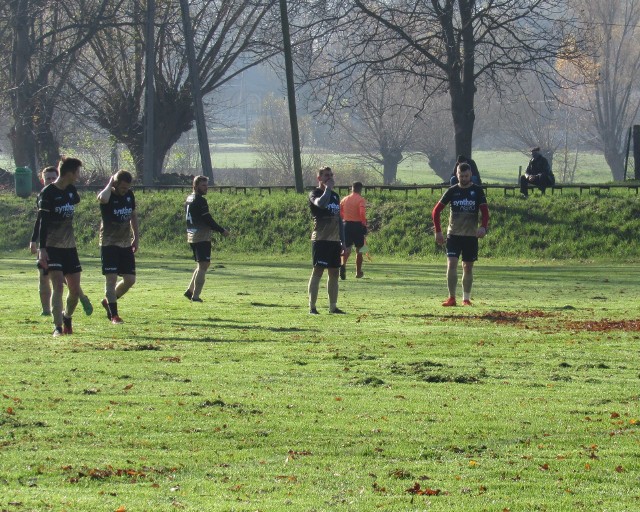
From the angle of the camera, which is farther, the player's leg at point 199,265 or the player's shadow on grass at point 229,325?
the player's leg at point 199,265

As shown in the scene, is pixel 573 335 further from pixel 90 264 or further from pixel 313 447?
pixel 90 264

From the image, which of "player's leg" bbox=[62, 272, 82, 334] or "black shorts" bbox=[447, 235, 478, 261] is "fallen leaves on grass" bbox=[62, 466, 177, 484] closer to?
"player's leg" bbox=[62, 272, 82, 334]

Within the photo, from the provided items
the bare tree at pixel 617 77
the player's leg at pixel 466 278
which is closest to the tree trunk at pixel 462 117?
the player's leg at pixel 466 278

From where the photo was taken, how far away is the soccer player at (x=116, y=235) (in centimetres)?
1473

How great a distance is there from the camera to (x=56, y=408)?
892 cm

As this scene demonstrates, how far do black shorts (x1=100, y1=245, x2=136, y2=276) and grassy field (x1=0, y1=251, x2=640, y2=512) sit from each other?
670 millimetres

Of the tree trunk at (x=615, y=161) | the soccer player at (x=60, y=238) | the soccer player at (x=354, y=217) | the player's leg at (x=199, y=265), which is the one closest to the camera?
the soccer player at (x=60, y=238)

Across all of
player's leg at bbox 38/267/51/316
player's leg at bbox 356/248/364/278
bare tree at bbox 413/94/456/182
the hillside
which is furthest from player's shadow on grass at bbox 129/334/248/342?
bare tree at bbox 413/94/456/182

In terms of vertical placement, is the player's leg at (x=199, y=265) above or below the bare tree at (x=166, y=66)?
below

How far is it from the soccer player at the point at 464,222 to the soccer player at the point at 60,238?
5390 mm

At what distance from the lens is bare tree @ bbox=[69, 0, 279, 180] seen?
51.6 metres

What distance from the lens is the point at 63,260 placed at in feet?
45.2

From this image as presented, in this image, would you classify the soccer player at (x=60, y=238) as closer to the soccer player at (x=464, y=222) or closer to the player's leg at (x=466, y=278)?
the soccer player at (x=464, y=222)

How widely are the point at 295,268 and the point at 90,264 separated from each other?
18.6 feet
